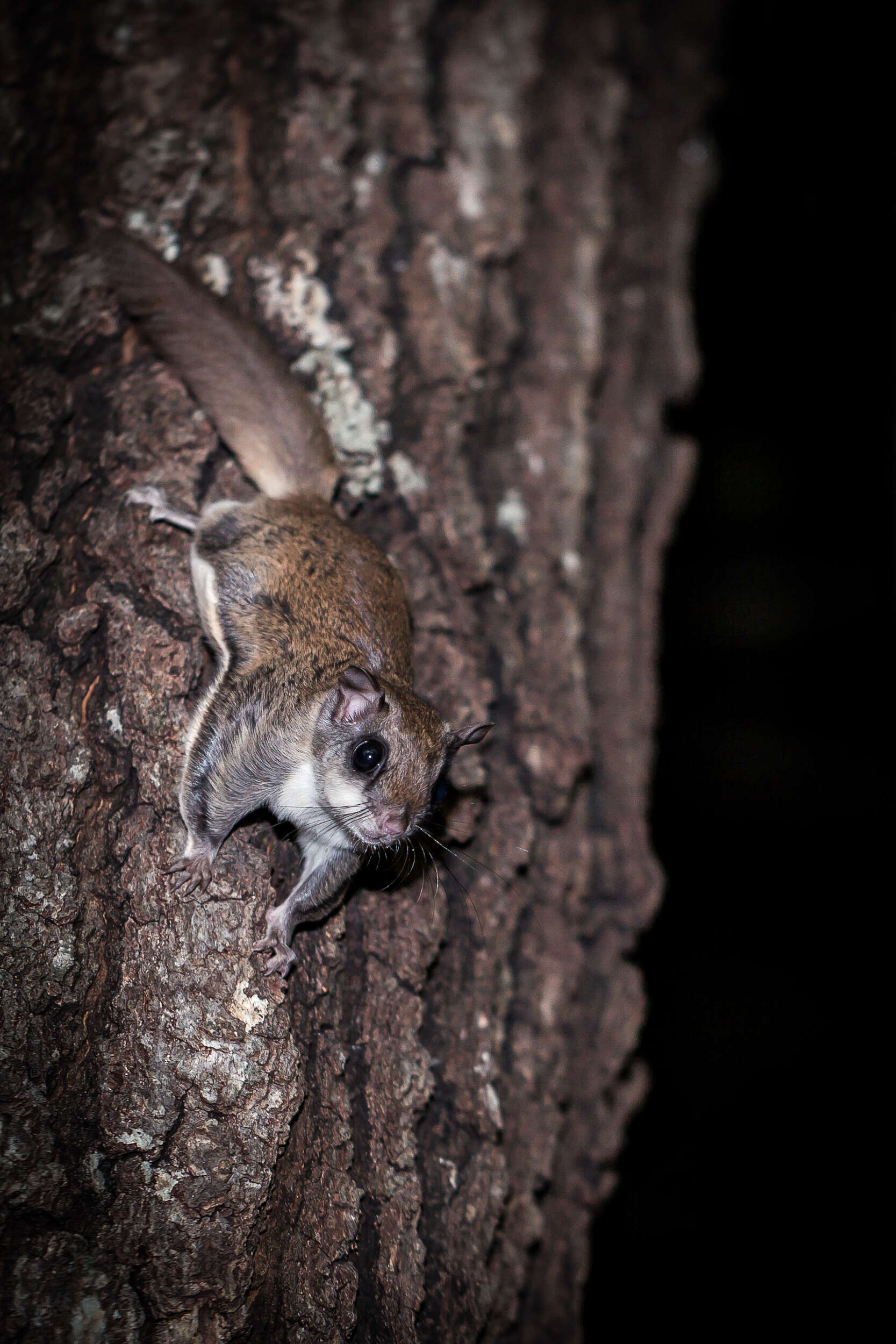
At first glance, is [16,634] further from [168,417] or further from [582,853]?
[582,853]

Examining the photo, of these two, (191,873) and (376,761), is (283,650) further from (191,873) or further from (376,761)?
(191,873)

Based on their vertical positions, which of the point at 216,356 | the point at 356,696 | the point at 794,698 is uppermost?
the point at 216,356

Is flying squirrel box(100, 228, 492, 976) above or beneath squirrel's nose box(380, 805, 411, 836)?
above

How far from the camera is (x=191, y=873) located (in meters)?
1.88

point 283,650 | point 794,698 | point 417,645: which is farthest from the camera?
point 794,698

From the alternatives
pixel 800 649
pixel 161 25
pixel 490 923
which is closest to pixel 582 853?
pixel 490 923

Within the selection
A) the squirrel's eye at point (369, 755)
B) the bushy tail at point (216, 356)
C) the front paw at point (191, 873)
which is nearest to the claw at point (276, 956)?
the front paw at point (191, 873)

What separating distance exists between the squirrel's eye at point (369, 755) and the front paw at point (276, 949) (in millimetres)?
408

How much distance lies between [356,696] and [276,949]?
0.60 metres

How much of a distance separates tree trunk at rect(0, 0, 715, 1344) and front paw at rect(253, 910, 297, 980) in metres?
0.03

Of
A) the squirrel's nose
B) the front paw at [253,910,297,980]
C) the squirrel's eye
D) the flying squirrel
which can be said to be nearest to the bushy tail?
the flying squirrel

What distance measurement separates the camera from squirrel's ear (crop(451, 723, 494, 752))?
2.18 meters

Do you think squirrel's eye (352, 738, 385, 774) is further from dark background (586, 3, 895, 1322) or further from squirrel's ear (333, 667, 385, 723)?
dark background (586, 3, 895, 1322)

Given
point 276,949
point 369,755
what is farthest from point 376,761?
point 276,949
